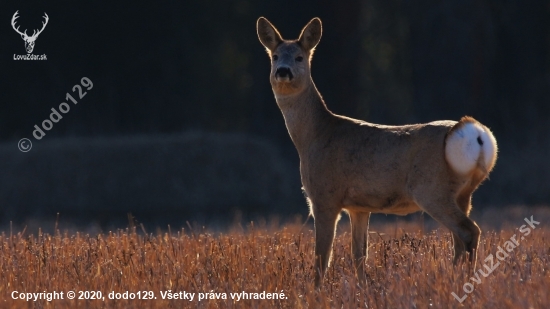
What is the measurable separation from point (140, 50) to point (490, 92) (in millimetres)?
8426

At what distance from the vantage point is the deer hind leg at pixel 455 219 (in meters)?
8.42

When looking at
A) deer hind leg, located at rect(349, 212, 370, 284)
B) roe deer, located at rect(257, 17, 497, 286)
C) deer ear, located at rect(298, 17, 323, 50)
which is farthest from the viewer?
deer ear, located at rect(298, 17, 323, 50)

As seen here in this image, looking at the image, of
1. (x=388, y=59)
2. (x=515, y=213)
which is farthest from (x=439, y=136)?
(x=388, y=59)

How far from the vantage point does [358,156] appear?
8.95 meters

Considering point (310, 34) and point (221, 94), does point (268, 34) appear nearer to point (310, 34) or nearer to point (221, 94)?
point (310, 34)

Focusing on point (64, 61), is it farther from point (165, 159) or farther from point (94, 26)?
point (165, 159)

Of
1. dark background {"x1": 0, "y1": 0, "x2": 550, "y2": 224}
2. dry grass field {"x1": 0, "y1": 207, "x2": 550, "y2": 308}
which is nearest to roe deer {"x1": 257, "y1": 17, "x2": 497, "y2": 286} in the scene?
dry grass field {"x1": 0, "y1": 207, "x2": 550, "y2": 308}

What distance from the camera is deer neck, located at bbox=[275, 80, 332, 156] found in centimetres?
956

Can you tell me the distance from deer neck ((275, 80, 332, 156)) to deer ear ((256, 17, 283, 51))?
509 millimetres

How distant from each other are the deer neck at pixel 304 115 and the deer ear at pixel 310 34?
0.37 m

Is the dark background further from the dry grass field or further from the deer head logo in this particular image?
the dry grass field

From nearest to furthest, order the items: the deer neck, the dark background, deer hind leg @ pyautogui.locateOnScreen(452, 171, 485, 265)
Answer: deer hind leg @ pyautogui.locateOnScreen(452, 171, 485, 265) → the deer neck → the dark background

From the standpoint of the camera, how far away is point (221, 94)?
28469mm

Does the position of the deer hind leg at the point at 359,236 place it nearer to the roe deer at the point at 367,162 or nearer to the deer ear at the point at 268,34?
the roe deer at the point at 367,162
